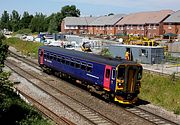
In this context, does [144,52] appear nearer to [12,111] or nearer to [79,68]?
[79,68]

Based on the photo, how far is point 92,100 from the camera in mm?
22891

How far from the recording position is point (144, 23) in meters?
84.5

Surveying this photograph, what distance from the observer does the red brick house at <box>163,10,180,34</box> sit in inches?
2953

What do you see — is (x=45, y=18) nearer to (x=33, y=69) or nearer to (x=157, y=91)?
(x=33, y=69)

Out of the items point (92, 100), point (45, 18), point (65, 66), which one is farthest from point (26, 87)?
point (45, 18)

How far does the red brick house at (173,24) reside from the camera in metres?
75.0

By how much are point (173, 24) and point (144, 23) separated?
9.65m

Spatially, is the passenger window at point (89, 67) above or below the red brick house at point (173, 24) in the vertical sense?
below

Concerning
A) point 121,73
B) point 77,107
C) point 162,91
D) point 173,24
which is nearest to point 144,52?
point 162,91

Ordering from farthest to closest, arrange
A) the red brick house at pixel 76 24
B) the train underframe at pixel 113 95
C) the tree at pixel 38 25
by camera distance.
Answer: the tree at pixel 38 25
the red brick house at pixel 76 24
the train underframe at pixel 113 95

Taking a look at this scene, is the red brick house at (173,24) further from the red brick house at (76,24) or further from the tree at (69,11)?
the tree at (69,11)

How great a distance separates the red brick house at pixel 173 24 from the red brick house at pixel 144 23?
2.06 meters

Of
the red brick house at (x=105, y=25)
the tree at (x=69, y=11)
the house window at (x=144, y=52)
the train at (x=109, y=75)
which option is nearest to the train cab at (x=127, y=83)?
the train at (x=109, y=75)

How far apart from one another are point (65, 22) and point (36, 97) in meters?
95.7
